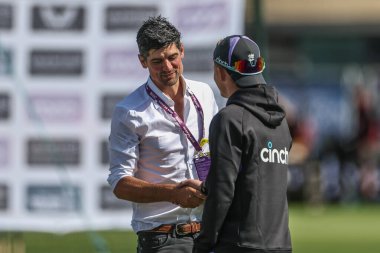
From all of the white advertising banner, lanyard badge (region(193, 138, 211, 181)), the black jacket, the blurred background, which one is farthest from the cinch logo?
the white advertising banner

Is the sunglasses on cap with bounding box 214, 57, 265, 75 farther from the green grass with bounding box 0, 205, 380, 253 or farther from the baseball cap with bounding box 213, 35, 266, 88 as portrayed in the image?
the green grass with bounding box 0, 205, 380, 253

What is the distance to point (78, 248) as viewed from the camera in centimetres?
1436

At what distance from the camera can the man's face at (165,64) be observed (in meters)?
7.01

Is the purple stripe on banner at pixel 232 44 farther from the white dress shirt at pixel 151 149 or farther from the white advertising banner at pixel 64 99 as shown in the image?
the white advertising banner at pixel 64 99

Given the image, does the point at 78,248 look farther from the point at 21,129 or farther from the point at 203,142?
the point at 203,142

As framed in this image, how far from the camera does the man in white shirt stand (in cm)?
699

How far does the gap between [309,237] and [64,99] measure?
659 centimetres

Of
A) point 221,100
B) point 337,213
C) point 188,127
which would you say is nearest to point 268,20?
point 337,213

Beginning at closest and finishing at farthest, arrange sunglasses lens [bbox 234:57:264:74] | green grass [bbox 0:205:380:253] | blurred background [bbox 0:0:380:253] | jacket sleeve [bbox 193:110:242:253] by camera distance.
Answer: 1. jacket sleeve [bbox 193:110:242:253]
2. sunglasses lens [bbox 234:57:264:74]
3. blurred background [bbox 0:0:380:253]
4. green grass [bbox 0:205:380:253]

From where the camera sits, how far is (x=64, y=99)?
1220cm

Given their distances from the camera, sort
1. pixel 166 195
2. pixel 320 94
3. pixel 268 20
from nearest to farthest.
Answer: pixel 166 195 → pixel 320 94 → pixel 268 20

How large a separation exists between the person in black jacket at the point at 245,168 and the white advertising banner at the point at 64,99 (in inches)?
223

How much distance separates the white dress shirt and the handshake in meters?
0.38

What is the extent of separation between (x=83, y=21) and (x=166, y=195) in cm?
560
